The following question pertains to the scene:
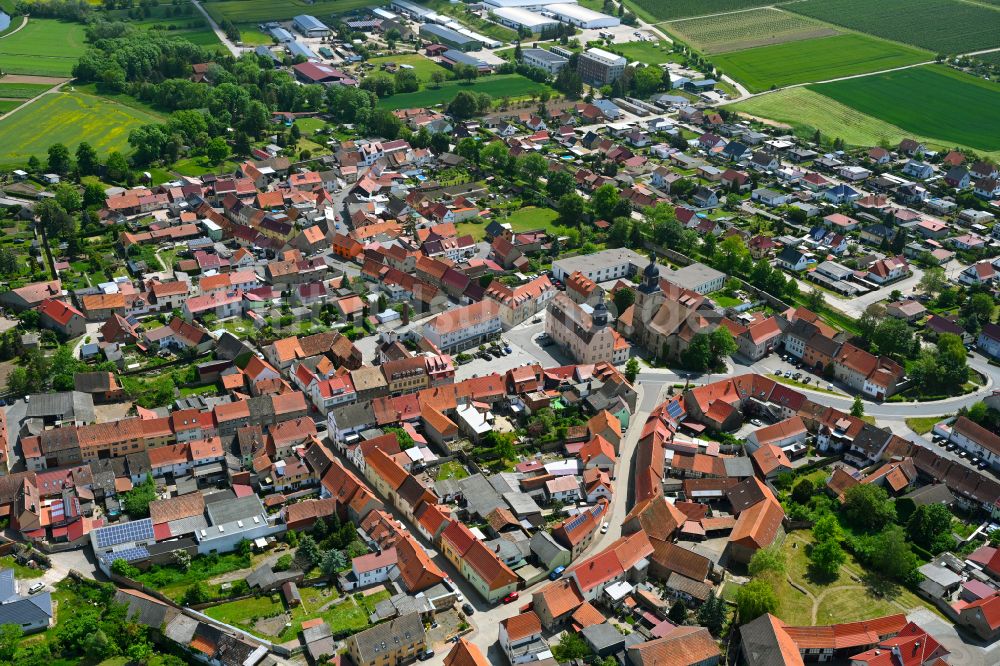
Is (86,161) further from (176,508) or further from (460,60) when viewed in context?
(460,60)

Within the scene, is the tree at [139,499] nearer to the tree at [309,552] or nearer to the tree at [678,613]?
the tree at [309,552]

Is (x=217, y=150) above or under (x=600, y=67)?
under

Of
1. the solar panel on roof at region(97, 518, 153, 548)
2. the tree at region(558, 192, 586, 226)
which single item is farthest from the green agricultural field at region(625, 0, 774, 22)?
the solar panel on roof at region(97, 518, 153, 548)

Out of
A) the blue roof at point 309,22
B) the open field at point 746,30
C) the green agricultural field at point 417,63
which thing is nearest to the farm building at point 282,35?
the blue roof at point 309,22

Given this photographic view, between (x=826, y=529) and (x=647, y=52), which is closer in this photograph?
(x=826, y=529)

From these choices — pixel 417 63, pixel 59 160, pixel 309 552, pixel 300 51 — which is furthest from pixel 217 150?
pixel 309 552
